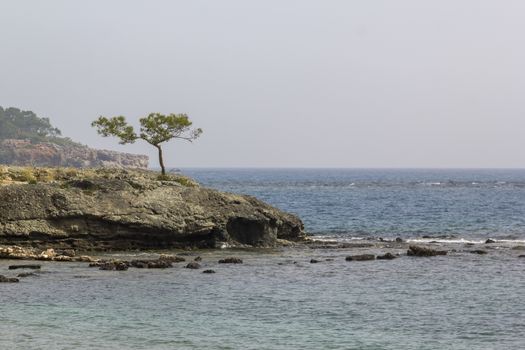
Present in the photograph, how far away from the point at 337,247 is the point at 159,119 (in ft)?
83.4

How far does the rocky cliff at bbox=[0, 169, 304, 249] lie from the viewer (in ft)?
183

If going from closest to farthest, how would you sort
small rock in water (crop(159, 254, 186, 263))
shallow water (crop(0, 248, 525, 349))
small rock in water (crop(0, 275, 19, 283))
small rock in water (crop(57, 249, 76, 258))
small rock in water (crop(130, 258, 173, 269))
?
1. shallow water (crop(0, 248, 525, 349))
2. small rock in water (crop(0, 275, 19, 283))
3. small rock in water (crop(130, 258, 173, 269))
4. small rock in water (crop(159, 254, 186, 263))
5. small rock in water (crop(57, 249, 76, 258))

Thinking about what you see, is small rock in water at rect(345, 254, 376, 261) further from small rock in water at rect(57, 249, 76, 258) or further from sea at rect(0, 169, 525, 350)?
small rock in water at rect(57, 249, 76, 258)

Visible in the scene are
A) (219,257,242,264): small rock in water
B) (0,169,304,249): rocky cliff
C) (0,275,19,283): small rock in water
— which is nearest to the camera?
(0,275,19,283): small rock in water

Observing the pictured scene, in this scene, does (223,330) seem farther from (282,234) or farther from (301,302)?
(282,234)

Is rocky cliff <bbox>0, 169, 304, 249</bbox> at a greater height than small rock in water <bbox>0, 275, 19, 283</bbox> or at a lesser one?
greater

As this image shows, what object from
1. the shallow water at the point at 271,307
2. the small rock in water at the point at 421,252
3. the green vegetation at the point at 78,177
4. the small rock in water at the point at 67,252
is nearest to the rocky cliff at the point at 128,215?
the green vegetation at the point at 78,177

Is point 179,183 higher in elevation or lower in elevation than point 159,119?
lower

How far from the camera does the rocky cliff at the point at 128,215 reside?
183ft

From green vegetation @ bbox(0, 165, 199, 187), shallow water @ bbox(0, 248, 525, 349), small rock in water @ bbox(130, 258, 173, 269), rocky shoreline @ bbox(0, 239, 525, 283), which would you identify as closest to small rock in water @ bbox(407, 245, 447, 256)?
rocky shoreline @ bbox(0, 239, 525, 283)

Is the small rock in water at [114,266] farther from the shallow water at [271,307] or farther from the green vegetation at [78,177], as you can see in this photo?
the green vegetation at [78,177]

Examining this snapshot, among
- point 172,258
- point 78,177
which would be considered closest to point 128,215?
point 172,258

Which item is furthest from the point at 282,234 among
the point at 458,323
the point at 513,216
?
the point at 513,216

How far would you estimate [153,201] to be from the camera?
2363 inches
